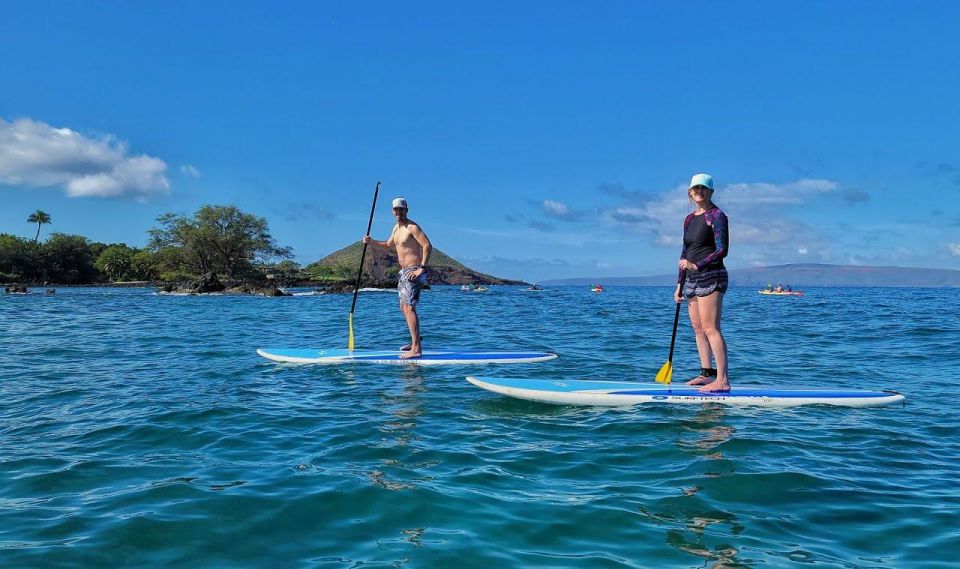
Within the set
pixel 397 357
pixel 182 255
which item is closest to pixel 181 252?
pixel 182 255

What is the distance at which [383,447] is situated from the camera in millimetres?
5969

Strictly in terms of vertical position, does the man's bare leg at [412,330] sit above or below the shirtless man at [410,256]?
below

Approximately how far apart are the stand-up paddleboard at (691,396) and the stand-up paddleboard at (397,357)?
356 cm

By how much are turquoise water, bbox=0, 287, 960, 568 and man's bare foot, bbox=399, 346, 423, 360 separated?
153 centimetres

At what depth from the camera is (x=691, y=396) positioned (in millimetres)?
7941

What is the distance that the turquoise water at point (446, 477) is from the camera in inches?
150

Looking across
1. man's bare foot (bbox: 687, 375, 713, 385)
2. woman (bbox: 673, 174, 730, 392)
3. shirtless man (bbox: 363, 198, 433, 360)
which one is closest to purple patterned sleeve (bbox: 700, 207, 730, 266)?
woman (bbox: 673, 174, 730, 392)

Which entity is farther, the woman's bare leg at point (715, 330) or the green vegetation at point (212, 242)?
the green vegetation at point (212, 242)

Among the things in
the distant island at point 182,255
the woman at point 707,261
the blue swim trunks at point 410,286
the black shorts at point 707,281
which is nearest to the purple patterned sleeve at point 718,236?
the woman at point 707,261

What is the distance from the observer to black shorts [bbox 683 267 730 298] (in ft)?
26.3

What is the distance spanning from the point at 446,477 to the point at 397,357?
22.6 ft

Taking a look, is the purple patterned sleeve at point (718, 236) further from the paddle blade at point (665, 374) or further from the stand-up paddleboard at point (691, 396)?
the paddle blade at point (665, 374)

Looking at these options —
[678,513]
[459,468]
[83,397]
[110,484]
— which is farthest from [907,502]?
[83,397]

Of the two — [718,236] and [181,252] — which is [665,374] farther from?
[181,252]
